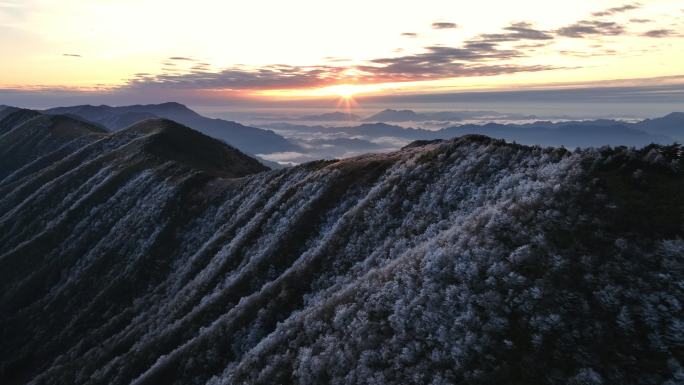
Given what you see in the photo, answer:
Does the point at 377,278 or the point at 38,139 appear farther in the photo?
the point at 38,139

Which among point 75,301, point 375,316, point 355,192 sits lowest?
point 75,301

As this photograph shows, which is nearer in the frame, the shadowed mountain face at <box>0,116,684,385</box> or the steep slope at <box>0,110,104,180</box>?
the shadowed mountain face at <box>0,116,684,385</box>

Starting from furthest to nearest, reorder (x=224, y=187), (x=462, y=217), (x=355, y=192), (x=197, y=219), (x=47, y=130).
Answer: (x=47, y=130)
(x=224, y=187)
(x=197, y=219)
(x=355, y=192)
(x=462, y=217)

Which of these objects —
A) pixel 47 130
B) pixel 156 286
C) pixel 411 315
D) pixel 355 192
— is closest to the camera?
pixel 411 315

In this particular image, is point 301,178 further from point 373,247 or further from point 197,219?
point 373,247

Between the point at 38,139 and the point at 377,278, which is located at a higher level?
the point at 38,139

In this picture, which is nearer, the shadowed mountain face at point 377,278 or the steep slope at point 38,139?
the shadowed mountain face at point 377,278

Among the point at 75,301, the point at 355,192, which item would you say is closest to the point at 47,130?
the point at 75,301

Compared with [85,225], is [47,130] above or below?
above
